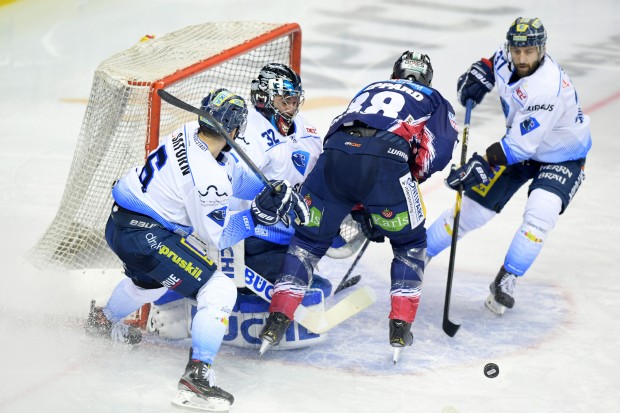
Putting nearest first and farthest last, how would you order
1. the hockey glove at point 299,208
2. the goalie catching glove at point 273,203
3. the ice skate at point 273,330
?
the goalie catching glove at point 273,203 → the hockey glove at point 299,208 → the ice skate at point 273,330

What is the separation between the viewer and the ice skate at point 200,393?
4012 mm

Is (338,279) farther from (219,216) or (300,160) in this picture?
(219,216)

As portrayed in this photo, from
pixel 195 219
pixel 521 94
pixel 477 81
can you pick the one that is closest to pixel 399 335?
pixel 195 219

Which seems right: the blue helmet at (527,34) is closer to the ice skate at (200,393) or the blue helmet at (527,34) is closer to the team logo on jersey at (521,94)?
the team logo on jersey at (521,94)

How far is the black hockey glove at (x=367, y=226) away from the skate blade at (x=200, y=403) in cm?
104

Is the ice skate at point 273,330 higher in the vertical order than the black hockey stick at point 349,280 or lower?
higher

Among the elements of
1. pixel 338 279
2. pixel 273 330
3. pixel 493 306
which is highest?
pixel 273 330

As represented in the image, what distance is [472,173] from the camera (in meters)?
4.88

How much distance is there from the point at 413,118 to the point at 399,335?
0.86m

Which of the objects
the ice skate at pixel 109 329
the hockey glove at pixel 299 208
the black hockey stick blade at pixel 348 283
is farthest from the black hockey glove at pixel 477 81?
the ice skate at pixel 109 329

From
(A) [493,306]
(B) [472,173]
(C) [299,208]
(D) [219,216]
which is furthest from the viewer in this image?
(A) [493,306]

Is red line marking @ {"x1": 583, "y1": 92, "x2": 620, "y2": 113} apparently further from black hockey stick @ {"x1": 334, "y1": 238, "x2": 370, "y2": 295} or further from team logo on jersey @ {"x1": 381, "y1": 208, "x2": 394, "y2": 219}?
team logo on jersey @ {"x1": 381, "y1": 208, "x2": 394, "y2": 219}

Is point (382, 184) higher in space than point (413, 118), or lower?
lower

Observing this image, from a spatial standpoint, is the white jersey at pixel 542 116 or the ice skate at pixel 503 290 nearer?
the white jersey at pixel 542 116
